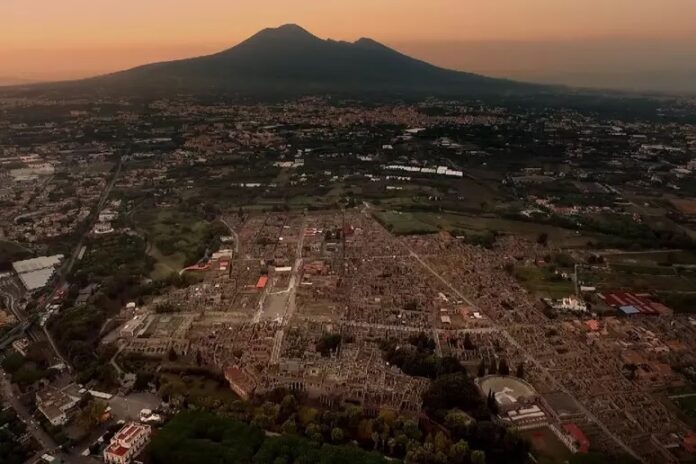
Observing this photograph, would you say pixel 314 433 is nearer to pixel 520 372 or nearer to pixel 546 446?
pixel 546 446

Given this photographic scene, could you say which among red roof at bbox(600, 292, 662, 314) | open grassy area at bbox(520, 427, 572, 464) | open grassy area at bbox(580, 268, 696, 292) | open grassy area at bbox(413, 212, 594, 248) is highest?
open grassy area at bbox(413, 212, 594, 248)

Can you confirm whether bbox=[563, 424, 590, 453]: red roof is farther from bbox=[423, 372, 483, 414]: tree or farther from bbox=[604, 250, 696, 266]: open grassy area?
bbox=[604, 250, 696, 266]: open grassy area

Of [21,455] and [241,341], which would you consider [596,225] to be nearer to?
[241,341]

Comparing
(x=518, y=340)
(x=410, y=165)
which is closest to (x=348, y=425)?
(x=518, y=340)

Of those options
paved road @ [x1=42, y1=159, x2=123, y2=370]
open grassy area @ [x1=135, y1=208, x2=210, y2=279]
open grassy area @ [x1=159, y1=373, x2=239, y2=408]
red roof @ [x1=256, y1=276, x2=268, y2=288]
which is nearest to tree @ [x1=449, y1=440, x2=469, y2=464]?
open grassy area @ [x1=159, y1=373, x2=239, y2=408]

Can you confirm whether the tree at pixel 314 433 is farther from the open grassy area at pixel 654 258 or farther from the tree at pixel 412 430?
the open grassy area at pixel 654 258

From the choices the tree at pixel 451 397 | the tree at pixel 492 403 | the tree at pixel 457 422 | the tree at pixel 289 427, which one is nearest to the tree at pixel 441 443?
the tree at pixel 457 422
